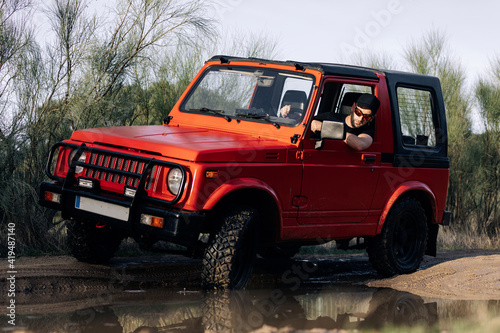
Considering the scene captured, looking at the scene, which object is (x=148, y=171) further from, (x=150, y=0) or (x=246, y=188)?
(x=150, y=0)

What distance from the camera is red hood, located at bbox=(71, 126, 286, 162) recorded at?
17.6 feet

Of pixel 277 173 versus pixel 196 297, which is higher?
pixel 277 173

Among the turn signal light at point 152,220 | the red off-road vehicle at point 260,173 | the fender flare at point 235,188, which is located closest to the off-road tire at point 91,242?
the red off-road vehicle at point 260,173

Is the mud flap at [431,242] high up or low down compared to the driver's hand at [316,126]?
down

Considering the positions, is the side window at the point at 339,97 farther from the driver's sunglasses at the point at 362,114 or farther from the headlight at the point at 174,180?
the headlight at the point at 174,180

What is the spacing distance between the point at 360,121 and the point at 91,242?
9.84 ft

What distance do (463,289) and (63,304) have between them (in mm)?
3975

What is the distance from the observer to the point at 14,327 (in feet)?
14.7

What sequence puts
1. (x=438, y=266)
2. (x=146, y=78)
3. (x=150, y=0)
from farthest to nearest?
(x=146, y=78) → (x=150, y=0) → (x=438, y=266)

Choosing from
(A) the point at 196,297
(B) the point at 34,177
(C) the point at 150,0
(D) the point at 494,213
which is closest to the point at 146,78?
(C) the point at 150,0

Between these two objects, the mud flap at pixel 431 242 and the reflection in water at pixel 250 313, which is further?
the mud flap at pixel 431 242

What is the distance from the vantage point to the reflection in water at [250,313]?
186 inches

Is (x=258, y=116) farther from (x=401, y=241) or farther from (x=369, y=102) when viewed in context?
(x=401, y=241)

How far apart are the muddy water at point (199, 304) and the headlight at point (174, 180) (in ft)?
3.13
